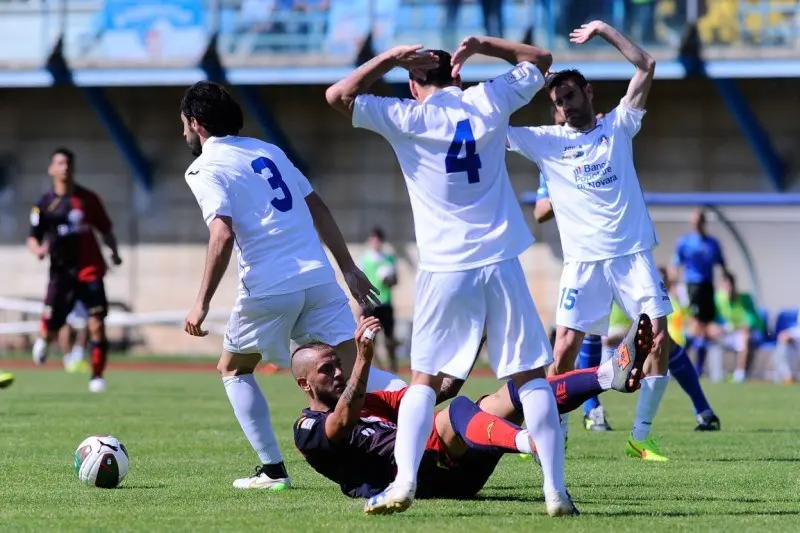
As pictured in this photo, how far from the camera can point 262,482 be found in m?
7.43

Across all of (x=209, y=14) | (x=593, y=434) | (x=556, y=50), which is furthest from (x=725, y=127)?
(x=593, y=434)

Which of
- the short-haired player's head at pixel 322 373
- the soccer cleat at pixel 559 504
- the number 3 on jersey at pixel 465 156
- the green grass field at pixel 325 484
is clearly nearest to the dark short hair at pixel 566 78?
the green grass field at pixel 325 484

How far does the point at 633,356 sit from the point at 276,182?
6.56 feet

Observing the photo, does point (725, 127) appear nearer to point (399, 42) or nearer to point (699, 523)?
point (399, 42)

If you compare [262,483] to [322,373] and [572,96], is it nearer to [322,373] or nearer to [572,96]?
[322,373]

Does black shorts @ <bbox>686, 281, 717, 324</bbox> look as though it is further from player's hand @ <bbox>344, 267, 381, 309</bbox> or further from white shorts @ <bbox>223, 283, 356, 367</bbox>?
player's hand @ <bbox>344, 267, 381, 309</bbox>

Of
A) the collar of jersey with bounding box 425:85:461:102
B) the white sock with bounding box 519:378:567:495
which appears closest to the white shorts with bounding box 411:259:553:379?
the white sock with bounding box 519:378:567:495

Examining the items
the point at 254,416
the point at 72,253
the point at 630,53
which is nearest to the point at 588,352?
the point at 630,53

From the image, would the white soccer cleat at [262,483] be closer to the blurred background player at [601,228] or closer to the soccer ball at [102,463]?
the soccer ball at [102,463]

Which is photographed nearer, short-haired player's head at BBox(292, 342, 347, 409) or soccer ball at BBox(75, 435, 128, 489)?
short-haired player's head at BBox(292, 342, 347, 409)

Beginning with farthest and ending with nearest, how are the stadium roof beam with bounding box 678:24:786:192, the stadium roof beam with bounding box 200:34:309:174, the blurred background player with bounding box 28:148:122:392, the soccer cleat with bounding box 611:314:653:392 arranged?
the stadium roof beam with bounding box 200:34:309:174
the stadium roof beam with bounding box 678:24:786:192
the blurred background player with bounding box 28:148:122:392
the soccer cleat with bounding box 611:314:653:392

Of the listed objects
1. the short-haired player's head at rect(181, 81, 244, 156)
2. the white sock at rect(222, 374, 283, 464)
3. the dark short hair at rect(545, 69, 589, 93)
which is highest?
the short-haired player's head at rect(181, 81, 244, 156)

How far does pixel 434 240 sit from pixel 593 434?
4.83 m

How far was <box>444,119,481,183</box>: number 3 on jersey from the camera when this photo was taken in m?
6.32
